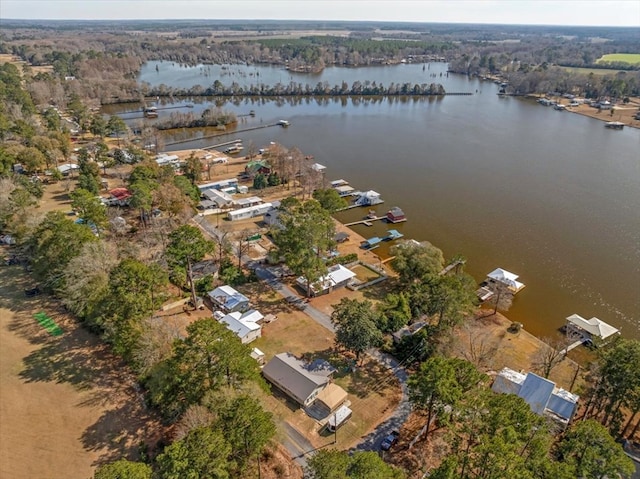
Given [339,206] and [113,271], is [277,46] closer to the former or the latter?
[339,206]

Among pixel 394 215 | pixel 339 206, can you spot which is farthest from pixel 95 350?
pixel 394 215

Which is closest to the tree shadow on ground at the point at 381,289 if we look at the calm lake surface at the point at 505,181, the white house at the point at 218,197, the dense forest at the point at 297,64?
the calm lake surface at the point at 505,181

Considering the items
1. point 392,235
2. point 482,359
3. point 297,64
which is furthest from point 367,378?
point 297,64

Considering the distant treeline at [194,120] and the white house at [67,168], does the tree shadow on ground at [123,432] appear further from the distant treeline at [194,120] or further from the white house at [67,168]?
the distant treeline at [194,120]

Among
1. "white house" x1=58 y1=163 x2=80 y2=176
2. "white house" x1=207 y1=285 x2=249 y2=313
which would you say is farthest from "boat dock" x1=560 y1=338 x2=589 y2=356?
"white house" x1=58 y1=163 x2=80 y2=176

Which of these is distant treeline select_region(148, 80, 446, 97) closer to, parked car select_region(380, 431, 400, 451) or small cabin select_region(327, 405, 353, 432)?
small cabin select_region(327, 405, 353, 432)

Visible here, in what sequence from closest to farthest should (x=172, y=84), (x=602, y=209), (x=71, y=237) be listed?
(x=71, y=237) < (x=602, y=209) < (x=172, y=84)
